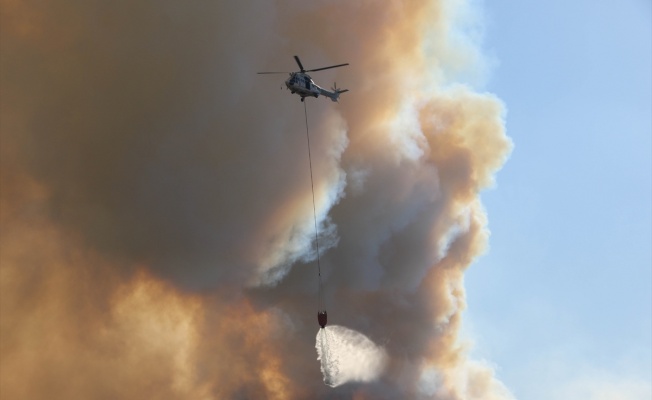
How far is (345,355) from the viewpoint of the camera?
2279 inches

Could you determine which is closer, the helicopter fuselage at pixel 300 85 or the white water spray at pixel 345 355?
the helicopter fuselage at pixel 300 85

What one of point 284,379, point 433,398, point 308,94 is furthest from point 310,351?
point 308,94

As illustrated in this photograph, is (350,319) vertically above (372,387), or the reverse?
(350,319)

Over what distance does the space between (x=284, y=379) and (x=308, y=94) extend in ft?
82.8

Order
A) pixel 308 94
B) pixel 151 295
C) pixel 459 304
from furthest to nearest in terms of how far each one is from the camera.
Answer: pixel 459 304
pixel 151 295
pixel 308 94

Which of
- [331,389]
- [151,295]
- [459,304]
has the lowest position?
[331,389]

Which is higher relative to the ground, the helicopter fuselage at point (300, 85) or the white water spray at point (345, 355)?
the helicopter fuselage at point (300, 85)

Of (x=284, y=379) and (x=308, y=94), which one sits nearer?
(x=308, y=94)

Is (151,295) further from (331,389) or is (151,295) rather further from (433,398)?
(433,398)

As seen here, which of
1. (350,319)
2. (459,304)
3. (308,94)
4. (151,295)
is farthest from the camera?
(459,304)

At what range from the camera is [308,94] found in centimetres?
4825

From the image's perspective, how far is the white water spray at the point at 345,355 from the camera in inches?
2229

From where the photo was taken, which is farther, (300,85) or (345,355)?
(345,355)

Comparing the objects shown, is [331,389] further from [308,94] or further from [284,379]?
[308,94]
